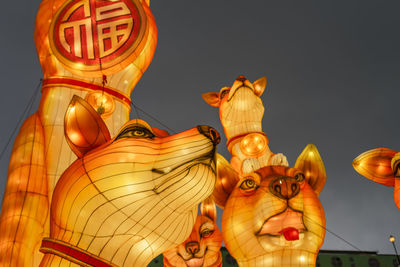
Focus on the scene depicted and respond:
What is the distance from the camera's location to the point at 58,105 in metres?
4.20

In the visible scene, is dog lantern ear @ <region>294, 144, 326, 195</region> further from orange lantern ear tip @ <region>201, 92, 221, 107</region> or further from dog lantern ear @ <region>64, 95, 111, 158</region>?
dog lantern ear @ <region>64, 95, 111, 158</region>

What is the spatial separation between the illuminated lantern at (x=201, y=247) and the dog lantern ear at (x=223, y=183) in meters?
0.12

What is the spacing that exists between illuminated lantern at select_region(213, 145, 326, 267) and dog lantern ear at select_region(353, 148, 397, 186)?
0.58 metres

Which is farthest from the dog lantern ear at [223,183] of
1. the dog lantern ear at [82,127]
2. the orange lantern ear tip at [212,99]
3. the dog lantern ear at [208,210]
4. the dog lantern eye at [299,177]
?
the dog lantern ear at [82,127]

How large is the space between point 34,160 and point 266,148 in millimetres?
2845

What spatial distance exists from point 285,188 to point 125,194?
198 cm

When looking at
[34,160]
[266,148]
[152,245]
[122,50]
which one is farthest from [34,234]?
[266,148]

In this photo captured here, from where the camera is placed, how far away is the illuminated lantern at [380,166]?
13.0 ft

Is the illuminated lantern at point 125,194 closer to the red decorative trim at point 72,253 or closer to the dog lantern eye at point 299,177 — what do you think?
the red decorative trim at point 72,253

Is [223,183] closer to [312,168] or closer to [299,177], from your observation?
[299,177]

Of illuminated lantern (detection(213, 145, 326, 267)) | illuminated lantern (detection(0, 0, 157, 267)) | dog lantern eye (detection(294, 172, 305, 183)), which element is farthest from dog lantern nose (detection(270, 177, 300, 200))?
illuminated lantern (detection(0, 0, 157, 267))

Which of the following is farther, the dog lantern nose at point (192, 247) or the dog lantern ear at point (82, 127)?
the dog lantern nose at point (192, 247)

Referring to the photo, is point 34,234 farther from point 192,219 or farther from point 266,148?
point 266,148

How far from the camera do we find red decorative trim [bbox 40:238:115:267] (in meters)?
2.40
